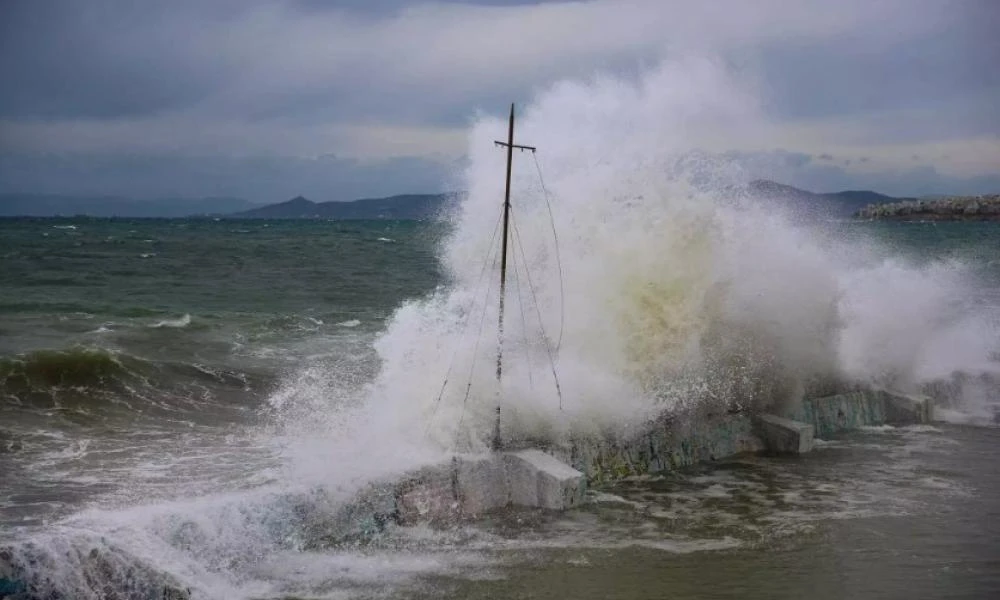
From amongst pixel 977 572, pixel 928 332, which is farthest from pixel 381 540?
pixel 928 332

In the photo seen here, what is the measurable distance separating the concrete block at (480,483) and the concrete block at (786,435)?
480 centimetres

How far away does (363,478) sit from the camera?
937 cm

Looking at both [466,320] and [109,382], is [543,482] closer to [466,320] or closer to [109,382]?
[466,320]

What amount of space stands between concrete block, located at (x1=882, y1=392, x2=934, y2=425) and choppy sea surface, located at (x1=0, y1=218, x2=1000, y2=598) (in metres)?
0.50

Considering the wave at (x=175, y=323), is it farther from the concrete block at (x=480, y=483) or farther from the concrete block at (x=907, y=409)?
the concrete block at (x=907, y=409)

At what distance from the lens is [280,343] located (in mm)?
20797

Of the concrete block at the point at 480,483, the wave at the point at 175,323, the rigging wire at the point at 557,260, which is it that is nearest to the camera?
the concrete block at the point at 480,483

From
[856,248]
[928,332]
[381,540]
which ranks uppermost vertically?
[856,248]

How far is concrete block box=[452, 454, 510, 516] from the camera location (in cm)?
973

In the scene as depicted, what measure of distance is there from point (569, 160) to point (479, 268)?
2146 millimetres

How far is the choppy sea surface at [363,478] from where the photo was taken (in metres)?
7.90

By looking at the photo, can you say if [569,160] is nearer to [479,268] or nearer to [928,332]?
[479,268]

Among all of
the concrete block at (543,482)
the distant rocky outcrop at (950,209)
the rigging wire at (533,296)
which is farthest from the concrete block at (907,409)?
the distant rocky outcrop at (950,209)

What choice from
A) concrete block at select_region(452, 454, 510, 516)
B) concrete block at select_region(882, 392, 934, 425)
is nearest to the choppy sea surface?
concrete block at select_region(452, 454, 510, 516)
